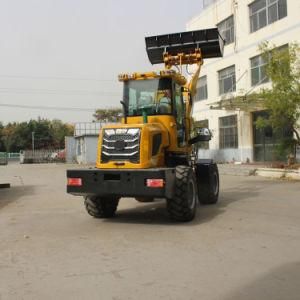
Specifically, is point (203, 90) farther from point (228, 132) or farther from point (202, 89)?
point (228, 132)

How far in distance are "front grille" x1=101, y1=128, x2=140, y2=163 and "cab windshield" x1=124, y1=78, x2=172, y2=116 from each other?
1120 millimetres

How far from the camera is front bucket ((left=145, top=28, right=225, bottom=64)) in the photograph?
579 inches

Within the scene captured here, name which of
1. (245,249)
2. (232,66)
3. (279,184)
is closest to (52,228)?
(245,249)

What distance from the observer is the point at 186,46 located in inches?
585

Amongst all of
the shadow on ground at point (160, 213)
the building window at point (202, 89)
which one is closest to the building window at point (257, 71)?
the building window at point (202, 89)

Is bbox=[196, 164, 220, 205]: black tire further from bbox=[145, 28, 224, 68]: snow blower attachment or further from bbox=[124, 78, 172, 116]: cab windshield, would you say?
bbox=[145, 28, 224, 68]: snow blower attachment

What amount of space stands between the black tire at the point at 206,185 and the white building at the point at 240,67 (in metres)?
16.3

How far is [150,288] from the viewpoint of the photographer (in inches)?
236

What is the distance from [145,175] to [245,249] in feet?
9.21

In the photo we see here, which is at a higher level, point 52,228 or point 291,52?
point 291,52

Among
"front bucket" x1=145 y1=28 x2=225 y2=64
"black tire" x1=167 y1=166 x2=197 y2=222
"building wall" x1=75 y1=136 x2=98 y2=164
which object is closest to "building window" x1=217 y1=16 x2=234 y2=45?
"front bucket" x1=145 y1=28 x2=225 y2=64

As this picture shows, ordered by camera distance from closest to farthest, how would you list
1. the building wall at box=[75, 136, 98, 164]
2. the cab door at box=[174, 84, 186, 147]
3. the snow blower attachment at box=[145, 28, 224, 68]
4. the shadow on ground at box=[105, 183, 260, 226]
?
the shadow on ground at box=[105, 183, 260, 226] < the cab door at box=[174, 84, 186, 147] < the snow blower attachment at box=[145, 28, 224, 68] < the building wall at box=[75, 136, 98, 164]

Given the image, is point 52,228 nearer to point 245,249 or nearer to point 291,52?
point 245,249

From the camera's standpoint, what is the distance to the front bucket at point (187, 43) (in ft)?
48.2
